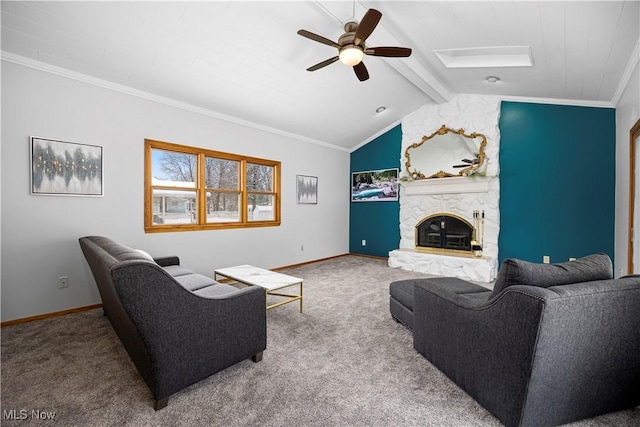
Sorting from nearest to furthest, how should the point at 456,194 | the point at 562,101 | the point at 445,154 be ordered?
1. the point at 562,101
2. the point at 456,194
3. the point at 445,154

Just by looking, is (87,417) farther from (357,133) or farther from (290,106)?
(357,133)

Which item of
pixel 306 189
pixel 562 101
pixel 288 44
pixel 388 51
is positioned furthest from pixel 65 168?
pixel 562 101

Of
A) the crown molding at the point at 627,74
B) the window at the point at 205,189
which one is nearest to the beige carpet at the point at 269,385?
the window at the point at 205,189

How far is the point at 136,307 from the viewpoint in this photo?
1.46 meters

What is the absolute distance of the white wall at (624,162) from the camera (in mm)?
2844

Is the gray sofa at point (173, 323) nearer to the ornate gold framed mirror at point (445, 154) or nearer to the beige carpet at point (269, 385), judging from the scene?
the beige carpet at point (269, 385)

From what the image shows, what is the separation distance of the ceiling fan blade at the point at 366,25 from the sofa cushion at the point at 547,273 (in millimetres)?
2038

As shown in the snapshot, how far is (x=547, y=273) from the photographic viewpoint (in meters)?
1.48

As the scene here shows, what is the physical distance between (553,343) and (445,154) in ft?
15.0

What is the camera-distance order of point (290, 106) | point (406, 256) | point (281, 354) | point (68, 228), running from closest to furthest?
point (281, 354), point (68, 228), point (290, 106), point (406, 256)

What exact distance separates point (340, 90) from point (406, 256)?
10.5ft

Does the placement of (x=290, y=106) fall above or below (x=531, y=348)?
above

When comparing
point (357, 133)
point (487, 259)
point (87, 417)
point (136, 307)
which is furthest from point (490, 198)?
point (87, 417)

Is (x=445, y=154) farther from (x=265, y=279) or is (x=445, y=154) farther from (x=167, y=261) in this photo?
(x=167, y=261)
